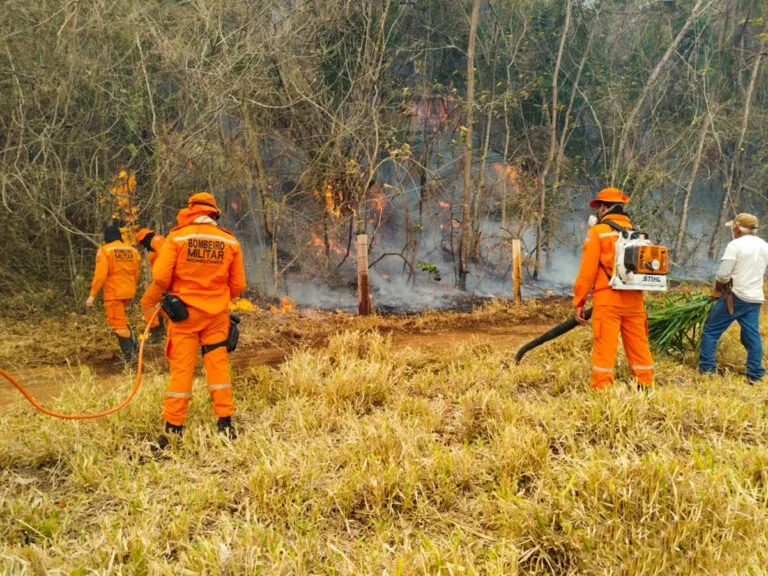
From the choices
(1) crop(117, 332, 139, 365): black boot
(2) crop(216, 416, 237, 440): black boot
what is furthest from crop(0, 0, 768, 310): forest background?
(2) crop(216, 416, 237, 440): black boot

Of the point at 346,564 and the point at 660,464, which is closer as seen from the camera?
the point at 346,564

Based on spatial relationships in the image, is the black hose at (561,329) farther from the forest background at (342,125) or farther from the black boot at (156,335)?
the black boot at (156,335)

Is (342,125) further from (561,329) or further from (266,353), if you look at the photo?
(561,329)

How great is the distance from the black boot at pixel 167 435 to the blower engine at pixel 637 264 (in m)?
3.98

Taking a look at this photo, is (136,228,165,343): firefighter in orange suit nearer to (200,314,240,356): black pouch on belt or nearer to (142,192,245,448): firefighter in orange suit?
(142,192,245,448): firefighter in orange suit

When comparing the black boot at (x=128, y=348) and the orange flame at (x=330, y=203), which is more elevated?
the orange flame at (x=330, y=203)

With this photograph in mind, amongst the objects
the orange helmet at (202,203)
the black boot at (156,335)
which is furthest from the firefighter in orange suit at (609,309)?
the black boot at (156,335)

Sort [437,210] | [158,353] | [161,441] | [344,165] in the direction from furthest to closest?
[437,210] < [344,165] < [158,353] < [161,441]

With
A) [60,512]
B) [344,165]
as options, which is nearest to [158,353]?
[60,512]

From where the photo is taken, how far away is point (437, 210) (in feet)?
48.4

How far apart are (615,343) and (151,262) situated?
6.25 m

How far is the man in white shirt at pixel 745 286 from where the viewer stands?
472cm

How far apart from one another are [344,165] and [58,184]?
19.4ft

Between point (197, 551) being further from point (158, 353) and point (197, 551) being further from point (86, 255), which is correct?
point (86, 255)
